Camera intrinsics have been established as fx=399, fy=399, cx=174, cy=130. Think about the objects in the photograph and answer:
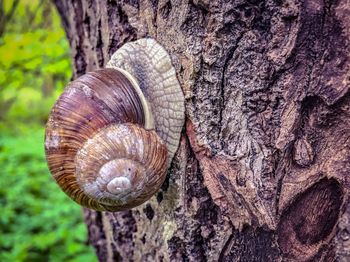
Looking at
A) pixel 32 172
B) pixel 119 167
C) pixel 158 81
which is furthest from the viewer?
pixel 32 172

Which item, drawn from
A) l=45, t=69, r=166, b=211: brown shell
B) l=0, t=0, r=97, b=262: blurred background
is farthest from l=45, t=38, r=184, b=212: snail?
l=0, t=0, r=97, b=262: blurred background

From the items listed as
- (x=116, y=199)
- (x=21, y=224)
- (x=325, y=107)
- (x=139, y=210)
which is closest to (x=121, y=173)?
(x=116, y=199)

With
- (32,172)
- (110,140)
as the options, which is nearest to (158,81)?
(110,140)

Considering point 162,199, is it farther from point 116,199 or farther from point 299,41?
point 299,41

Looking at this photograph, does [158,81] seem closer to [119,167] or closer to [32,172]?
[119,167]

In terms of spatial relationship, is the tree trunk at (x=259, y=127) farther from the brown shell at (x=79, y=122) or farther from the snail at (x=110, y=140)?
the brown shell at (x=79, y=122)

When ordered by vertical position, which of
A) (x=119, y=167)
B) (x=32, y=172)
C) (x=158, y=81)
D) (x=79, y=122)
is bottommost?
(x=119, y=167)

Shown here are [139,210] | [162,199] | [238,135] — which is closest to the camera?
[238,135]

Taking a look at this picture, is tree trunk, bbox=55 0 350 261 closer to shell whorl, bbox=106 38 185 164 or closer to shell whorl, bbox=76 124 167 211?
shell whorl, bbox=106 38 185 164
